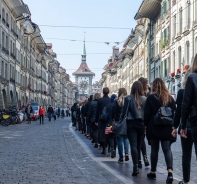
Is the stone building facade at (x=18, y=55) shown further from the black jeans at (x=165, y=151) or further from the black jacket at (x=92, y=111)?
the black jeans at (x=165, y=151)

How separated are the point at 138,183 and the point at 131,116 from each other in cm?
160

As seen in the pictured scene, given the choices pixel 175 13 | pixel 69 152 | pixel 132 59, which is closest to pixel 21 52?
pixel 132 59

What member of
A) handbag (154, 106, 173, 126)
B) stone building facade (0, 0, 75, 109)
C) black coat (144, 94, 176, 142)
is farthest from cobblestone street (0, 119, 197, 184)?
stone building facade (0, 0, 75, 109)

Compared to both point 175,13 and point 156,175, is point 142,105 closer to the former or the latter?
point 156,175

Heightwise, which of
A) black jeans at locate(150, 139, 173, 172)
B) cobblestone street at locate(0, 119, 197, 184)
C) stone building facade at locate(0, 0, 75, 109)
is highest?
stone building facade at locate(0, 0, 75, 109)

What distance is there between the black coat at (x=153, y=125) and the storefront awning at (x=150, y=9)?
4015 centimetres

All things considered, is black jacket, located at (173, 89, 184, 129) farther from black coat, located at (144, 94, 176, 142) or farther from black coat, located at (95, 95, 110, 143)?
black coat, located at (95, 95, 110, 143)

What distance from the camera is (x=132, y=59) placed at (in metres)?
81.6

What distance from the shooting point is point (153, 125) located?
8828mm

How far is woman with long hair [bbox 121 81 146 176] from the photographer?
381 inches

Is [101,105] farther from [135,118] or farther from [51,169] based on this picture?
[135,118]

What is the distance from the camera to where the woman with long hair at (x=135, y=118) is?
9.68m

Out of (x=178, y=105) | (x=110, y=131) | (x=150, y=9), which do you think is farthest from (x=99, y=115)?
(x=150, y=9)

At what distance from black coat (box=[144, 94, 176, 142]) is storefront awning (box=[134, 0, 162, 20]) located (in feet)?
132
